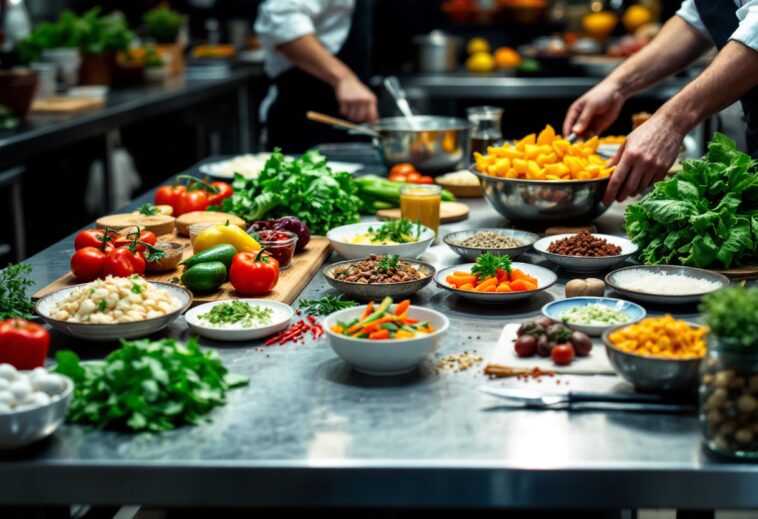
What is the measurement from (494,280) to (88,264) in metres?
0.95

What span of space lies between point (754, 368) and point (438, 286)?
950 millimetres

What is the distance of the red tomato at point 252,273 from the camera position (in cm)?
223

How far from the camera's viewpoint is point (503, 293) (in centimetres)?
215

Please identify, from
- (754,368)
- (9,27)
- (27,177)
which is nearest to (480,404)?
(754,368)

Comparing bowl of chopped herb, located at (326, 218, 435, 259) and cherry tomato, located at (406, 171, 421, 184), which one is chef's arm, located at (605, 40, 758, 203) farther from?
cherry tomato, located at (406, 171, 421, 184)

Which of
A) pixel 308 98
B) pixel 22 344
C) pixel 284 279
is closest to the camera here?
pixel 22 344

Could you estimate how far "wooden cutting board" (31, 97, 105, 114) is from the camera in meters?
4.85

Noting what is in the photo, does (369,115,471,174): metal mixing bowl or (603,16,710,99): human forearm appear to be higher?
(603,16,710,99): human forearm

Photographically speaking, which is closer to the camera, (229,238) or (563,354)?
(563,354)

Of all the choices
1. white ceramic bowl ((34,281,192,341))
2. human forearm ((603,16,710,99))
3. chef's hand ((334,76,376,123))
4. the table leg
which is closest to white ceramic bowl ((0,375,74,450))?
white ceramic bowl ((34,281,192,341))

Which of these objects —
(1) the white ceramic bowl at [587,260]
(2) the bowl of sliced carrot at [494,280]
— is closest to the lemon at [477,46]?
(1) the white ceramic bowl at [587,260]

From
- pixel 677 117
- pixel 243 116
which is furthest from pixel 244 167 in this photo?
pixel 243 116

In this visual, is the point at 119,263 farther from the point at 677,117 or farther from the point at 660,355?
the point at 677,117

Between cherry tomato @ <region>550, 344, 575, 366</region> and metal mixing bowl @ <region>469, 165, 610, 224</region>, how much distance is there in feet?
3.22
